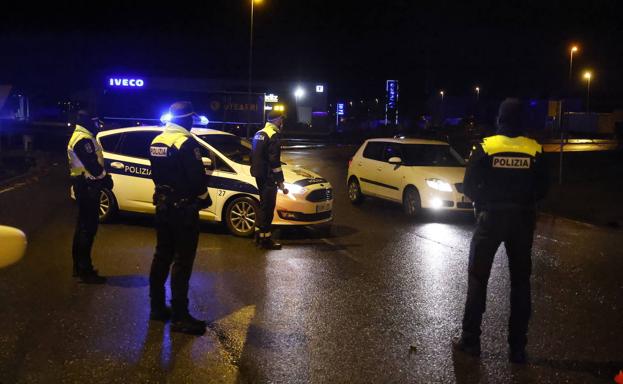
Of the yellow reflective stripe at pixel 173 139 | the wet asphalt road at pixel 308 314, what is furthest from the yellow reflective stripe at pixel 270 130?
the yellow reflective stripe at pixel 173 139

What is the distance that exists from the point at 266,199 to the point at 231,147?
200cm

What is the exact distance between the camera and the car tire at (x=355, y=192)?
1470cm

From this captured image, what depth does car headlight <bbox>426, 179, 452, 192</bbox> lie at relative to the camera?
40.3 ft

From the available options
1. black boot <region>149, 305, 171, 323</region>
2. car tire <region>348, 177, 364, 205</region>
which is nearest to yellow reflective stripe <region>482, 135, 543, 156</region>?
black boot <region>149, 305, 171, 323</region>

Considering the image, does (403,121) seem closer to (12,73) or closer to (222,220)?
(12,73)

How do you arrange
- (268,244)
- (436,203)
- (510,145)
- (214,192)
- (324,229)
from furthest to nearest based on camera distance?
(436,203), (324,229), (214,192), (268,244), (510,145)

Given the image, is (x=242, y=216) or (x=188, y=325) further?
(x=242, y=216)

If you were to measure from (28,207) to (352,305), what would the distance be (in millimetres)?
8995

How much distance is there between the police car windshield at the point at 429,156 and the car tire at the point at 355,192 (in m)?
1.58

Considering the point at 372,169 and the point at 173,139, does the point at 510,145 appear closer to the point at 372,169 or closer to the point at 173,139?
the point at 173,139

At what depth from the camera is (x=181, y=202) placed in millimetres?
5500

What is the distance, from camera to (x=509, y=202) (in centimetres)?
490

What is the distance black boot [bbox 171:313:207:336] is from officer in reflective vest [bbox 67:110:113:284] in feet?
6.54

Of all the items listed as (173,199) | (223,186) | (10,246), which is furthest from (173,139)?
(223,186)
